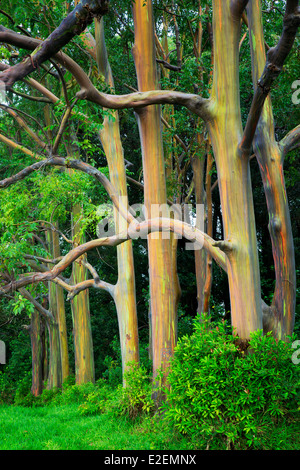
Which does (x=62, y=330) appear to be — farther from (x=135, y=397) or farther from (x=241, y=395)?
(x=241, y=395)

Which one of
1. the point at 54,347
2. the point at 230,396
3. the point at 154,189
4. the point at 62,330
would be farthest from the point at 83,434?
the point at 54,347

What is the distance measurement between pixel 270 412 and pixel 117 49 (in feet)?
34.8

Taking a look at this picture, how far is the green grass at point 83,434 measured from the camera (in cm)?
696

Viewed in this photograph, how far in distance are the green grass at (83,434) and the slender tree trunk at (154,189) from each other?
3.74 feet

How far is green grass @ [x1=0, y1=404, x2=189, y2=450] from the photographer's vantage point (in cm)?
696

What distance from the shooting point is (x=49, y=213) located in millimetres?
9602

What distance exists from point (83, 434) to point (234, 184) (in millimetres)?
4953

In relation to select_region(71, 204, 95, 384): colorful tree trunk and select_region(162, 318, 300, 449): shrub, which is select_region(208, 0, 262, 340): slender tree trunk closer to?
select_region(162, 318, 300, 449): shrub

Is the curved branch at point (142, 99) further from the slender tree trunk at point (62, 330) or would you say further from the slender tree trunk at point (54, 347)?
the slender tree trunk at point (54, 347)

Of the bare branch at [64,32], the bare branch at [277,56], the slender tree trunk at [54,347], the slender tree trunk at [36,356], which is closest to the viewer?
the bare branch at [64,32]

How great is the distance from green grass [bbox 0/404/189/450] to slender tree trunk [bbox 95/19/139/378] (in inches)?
70.8

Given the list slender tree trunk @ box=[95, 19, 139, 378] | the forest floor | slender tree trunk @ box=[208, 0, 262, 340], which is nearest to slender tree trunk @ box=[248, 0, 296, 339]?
slender tree trunk @ box=[208, 0, 262, 340]
